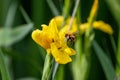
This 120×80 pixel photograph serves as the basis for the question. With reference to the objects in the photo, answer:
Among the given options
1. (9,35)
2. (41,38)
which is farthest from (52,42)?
(9,35)

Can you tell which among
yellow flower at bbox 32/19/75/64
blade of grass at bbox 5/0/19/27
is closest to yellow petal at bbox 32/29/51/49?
yellow flower at bbox 32/19/75/64

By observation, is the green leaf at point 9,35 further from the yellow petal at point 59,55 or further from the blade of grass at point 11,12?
the yellow petal at point 59,55

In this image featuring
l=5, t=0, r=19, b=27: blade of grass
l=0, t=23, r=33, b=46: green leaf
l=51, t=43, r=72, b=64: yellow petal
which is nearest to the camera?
l=51, t=43, r=72, b=64: yellow petal

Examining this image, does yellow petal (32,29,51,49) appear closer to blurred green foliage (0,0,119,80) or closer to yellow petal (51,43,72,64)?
yellow petal (51,43,72,64)

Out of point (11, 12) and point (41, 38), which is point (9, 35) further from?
point (41, 38)

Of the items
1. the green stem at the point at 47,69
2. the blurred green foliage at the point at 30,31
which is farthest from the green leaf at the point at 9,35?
the green stem at the point at 47,69
